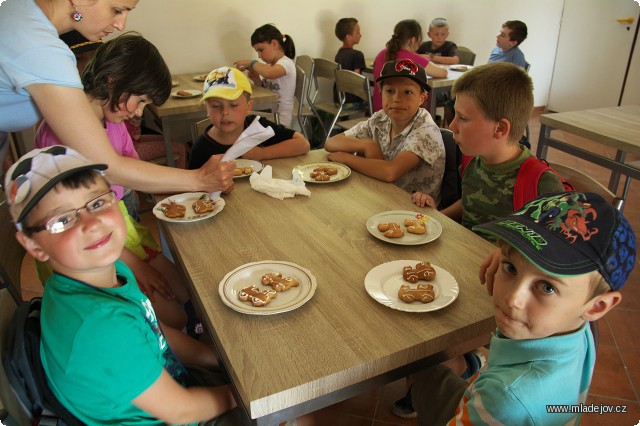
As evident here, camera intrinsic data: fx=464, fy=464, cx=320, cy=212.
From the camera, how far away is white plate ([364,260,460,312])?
1058 mm

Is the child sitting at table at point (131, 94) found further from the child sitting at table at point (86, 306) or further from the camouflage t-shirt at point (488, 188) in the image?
the camouflage t-shirt at point (488, 188)

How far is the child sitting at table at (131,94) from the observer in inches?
61.2

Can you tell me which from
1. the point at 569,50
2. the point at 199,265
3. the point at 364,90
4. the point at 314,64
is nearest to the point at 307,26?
the point at 314,64

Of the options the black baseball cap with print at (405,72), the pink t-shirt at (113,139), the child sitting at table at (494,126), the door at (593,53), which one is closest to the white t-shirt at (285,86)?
the black baseball cap with print at (405,72)

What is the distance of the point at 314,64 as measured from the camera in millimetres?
4422

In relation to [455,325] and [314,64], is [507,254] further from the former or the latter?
[314,64]

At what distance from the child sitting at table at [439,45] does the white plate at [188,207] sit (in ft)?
13.4

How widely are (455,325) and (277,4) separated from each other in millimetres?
4473

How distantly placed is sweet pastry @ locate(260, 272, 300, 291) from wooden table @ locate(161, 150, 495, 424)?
2.7 inches

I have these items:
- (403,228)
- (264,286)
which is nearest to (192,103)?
(403,228)

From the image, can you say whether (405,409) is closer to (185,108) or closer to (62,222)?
(62,222)

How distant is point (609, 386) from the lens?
6.25 ft

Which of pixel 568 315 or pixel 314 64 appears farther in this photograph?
pixel 314 64

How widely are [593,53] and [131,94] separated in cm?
611
